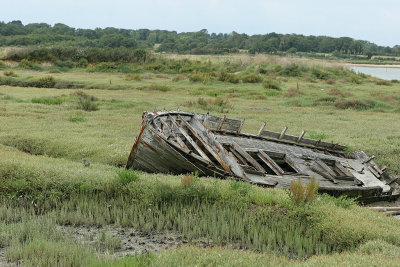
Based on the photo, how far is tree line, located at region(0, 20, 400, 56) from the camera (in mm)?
83500

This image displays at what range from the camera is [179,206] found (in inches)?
380

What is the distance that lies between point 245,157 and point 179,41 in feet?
368

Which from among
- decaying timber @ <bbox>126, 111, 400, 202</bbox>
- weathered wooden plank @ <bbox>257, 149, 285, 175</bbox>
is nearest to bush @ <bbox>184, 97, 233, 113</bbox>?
decaying timber @ <bbox>126, 111, 400, 202</bbox>

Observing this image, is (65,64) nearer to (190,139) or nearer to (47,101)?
(47,101)

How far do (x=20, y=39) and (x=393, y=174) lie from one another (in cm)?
7747

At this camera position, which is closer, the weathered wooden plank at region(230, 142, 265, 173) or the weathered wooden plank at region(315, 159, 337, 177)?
the weathered wooden plank at region(230, 142, 265, 173)

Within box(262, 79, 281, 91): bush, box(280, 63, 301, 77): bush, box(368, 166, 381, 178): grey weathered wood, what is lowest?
box(368, 166, 381, 178): grey weathered wood

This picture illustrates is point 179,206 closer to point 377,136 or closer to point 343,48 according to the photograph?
point 377,136

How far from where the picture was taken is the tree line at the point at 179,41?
274 ft

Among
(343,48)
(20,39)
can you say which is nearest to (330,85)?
(20,39)

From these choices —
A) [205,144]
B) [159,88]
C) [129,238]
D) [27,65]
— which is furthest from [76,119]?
[27,65]

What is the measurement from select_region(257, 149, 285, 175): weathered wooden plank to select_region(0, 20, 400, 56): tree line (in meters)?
71.9

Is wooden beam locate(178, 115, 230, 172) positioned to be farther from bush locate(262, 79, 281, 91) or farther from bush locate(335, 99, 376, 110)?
bush locate(262, 79, 281, 91)

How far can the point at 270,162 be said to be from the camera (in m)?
11.9
